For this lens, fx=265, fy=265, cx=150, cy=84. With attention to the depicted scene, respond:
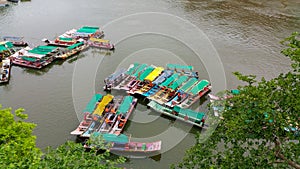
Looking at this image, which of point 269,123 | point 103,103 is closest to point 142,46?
point 103,103

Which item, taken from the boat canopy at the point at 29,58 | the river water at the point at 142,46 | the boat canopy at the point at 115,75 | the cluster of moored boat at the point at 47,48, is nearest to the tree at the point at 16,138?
the river water at the point at 142,46

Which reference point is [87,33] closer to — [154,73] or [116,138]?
[154,73]

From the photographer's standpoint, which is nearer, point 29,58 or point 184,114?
point 184,114

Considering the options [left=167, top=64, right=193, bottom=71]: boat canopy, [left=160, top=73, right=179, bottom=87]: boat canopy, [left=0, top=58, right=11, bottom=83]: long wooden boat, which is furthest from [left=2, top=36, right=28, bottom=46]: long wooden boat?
[left=160, top=73, right=179, bottom=87]: boat canopy

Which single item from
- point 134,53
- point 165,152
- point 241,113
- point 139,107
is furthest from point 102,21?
point 241,113

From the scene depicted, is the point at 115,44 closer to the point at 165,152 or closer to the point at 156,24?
the point at 156,24
